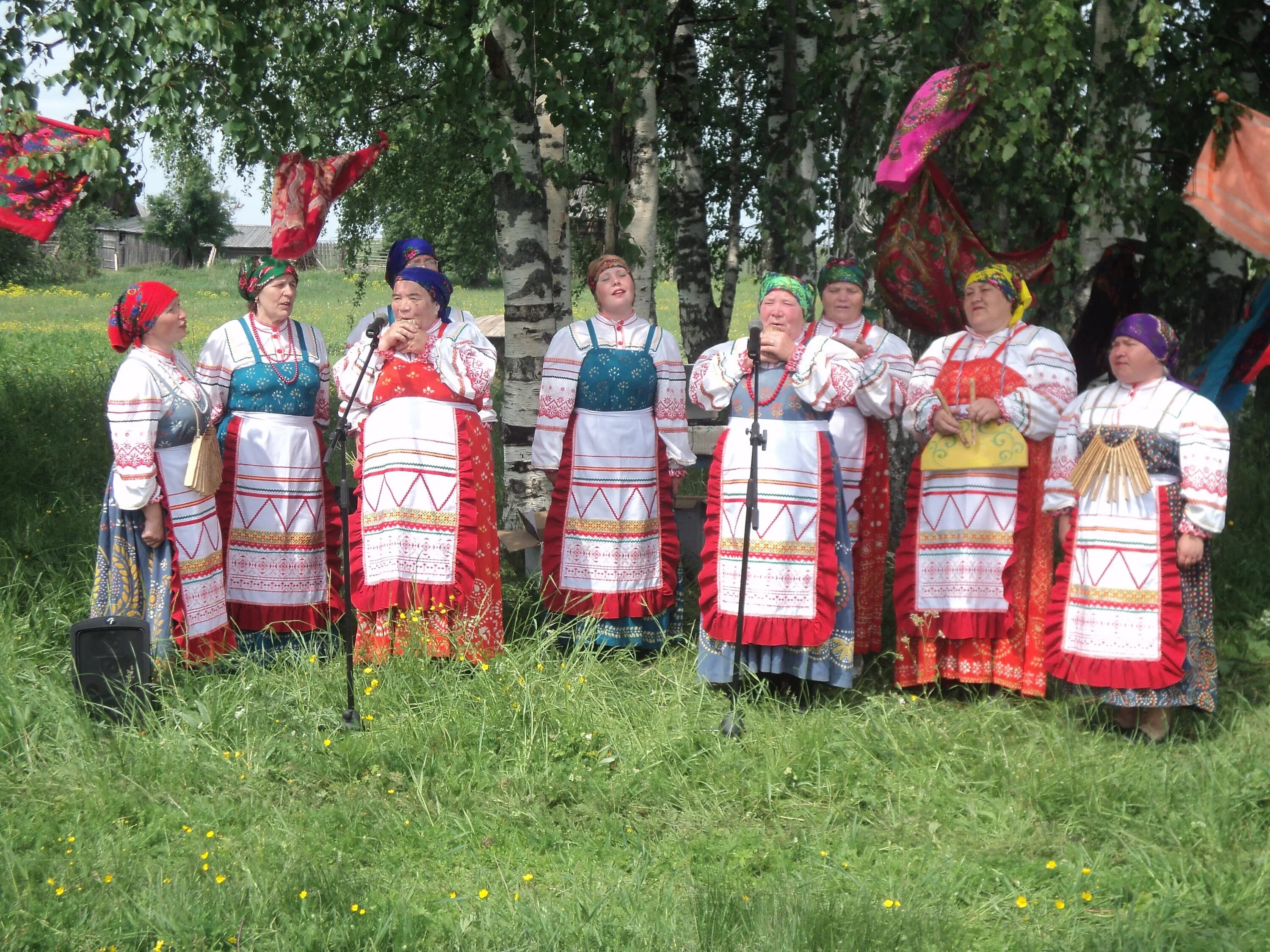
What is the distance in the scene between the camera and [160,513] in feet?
16.4

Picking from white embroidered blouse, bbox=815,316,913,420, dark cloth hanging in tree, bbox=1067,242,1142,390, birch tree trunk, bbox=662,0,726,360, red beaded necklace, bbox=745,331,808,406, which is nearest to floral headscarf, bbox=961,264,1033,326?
white embroidered blouse, bbox=815,316,913,420

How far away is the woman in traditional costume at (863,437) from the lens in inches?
214

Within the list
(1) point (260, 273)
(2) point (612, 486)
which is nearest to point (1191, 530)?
(2) point (612, 486)

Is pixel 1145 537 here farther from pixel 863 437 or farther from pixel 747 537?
pixel 747 537

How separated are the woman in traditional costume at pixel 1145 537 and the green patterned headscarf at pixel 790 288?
1187 mm

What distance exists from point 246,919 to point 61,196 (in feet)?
12.1

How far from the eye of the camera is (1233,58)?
20.7ft

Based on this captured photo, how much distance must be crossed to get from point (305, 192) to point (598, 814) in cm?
329

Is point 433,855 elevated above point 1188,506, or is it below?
below

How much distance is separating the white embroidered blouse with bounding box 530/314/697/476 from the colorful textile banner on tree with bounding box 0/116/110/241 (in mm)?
2123

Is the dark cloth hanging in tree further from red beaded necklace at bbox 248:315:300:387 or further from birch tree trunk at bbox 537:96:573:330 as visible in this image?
red beaded necklace at bbox 248:315:300:387

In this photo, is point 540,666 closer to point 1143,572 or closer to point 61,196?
point 1143,572

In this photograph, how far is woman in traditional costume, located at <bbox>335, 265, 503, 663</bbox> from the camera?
5074 millimetres

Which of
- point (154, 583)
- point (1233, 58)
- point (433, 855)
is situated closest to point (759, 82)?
A: point (1233, 58)
